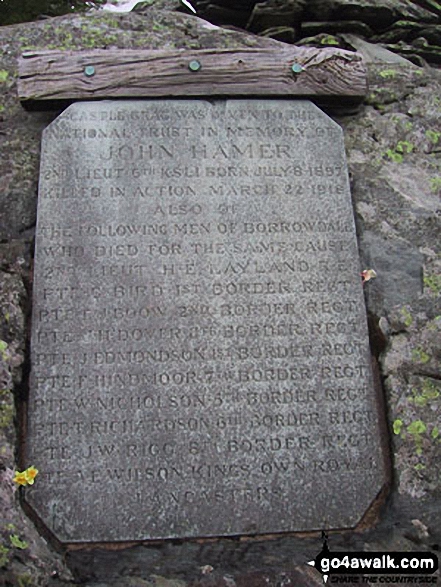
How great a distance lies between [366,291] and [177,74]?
1.60 meters

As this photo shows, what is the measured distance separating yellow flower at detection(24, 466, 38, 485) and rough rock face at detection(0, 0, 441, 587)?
7 cm

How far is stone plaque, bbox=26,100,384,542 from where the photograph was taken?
2.78m

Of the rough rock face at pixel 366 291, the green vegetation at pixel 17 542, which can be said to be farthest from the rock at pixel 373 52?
the green vegetation at pixel 17 542

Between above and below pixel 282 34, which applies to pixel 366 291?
below

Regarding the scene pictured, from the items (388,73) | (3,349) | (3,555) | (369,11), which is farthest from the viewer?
(369,11)

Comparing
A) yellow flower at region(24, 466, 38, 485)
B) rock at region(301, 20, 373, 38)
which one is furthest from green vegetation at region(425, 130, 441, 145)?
yellow flower at region(24, 466, 38, 485)

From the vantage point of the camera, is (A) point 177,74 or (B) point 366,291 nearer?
(B) point 366,291

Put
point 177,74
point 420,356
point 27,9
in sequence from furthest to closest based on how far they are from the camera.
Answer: point 27,9, point 177,74, point 420,356

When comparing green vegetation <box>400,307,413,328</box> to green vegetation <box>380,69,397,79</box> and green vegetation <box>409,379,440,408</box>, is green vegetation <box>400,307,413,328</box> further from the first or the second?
green vegetation <box>380,69,397,79</box>

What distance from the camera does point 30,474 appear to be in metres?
2.73

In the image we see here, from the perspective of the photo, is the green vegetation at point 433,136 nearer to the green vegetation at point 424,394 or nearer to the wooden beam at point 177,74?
the wooden beam at point 177,74

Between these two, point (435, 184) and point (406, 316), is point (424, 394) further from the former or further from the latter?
point (435, 184)

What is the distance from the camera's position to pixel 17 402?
2.89m

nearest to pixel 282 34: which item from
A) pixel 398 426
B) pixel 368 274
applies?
pixel 368 274
